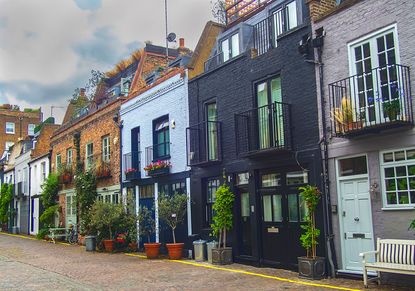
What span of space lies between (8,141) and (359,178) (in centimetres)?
5624

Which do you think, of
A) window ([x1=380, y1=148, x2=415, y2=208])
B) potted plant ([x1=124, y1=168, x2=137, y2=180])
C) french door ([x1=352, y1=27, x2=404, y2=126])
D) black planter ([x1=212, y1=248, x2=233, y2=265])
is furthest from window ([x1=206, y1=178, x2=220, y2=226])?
window ([x1=380, y1=148, x2=415, y2=208])

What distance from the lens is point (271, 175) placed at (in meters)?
13.2

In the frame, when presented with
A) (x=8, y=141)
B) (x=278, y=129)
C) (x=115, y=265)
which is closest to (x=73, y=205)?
(x=115, y=265)

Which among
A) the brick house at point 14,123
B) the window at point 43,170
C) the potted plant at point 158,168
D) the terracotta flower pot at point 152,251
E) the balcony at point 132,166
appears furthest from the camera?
the brick house at point 14,123

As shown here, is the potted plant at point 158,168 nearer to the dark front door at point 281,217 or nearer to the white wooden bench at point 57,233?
the dark front door at point 281,217

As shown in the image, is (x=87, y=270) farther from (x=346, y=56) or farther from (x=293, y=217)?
(x=346, y=56)

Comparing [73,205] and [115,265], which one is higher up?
[73,205]

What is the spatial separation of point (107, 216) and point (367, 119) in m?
11.7

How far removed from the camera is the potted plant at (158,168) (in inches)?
682

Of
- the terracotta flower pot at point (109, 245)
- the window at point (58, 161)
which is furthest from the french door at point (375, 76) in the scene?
the window at point (58, 161)

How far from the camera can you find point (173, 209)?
51.2 feet

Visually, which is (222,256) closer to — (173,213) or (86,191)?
(173,213)

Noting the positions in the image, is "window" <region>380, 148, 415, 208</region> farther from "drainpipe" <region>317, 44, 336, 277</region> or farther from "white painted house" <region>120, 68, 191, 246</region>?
"white painted house" <region>120, 68, 191, 246</region>

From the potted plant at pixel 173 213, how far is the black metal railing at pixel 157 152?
2.28 m
